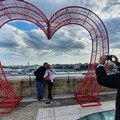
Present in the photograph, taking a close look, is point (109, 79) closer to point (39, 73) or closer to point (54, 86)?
point (39, 73)

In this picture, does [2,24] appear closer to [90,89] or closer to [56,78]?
[56,78]

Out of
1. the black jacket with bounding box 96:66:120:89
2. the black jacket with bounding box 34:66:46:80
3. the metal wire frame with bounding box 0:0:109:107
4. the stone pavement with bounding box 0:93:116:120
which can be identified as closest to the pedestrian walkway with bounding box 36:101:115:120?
the stone pavement with bounding box 0:93:116:120

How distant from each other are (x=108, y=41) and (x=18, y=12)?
3.01 metres

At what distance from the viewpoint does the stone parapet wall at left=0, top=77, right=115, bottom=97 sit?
17.5ft

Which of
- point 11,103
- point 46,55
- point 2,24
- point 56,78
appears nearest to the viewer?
point 2,24

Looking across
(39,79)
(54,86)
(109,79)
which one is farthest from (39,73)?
(109,79)

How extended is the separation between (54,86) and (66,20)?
2.73 metres

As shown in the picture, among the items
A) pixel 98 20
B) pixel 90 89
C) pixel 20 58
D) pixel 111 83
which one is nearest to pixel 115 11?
pixel 98 20

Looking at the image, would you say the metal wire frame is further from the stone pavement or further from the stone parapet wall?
the stone parapet wall

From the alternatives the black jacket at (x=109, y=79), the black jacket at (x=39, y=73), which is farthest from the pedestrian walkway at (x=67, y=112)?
the black jacket at (x=109, y=79)

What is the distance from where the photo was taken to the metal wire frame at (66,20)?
396 cm

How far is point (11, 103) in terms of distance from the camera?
4527 millimetres

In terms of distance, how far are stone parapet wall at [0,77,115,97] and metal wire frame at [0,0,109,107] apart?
0.86 metres

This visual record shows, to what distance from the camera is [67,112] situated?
3.79 metres
